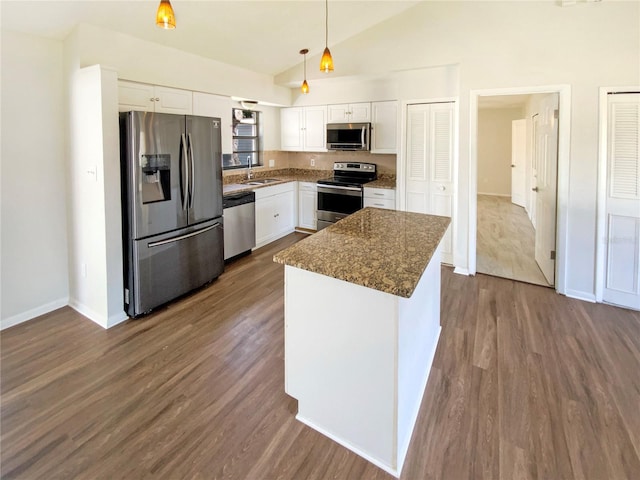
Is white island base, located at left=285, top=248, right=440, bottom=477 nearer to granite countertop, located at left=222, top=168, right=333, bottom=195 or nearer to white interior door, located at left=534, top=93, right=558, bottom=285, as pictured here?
white interior door, located at left=534, top=93, right=558, bottom=285

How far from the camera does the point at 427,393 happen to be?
7.48 ft

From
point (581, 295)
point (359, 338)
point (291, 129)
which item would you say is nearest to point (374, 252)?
point (359, 338)

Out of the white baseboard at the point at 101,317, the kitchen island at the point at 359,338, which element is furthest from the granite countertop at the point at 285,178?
the kitchen island at the point at 359,338

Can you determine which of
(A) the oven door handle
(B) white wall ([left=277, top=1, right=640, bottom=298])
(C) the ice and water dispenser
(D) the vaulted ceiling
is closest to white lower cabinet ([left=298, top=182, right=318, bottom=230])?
(A) the oven door handle

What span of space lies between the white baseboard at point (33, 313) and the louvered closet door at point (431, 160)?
4160 mm

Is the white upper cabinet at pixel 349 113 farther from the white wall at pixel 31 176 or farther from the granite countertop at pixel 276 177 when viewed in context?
the white wall at pixel 31 176

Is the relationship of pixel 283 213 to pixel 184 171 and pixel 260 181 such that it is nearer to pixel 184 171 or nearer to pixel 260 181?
pixel 260 181

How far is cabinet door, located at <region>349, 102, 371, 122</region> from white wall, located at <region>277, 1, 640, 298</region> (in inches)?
38.4

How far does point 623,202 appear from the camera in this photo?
337 centimetres

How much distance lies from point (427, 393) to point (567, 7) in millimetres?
3818

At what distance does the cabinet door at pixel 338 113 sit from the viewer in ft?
18.2

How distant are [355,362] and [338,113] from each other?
4617 millimetres

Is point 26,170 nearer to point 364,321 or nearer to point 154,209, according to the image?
point 154,209

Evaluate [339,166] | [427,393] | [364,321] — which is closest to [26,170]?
[364,321]
